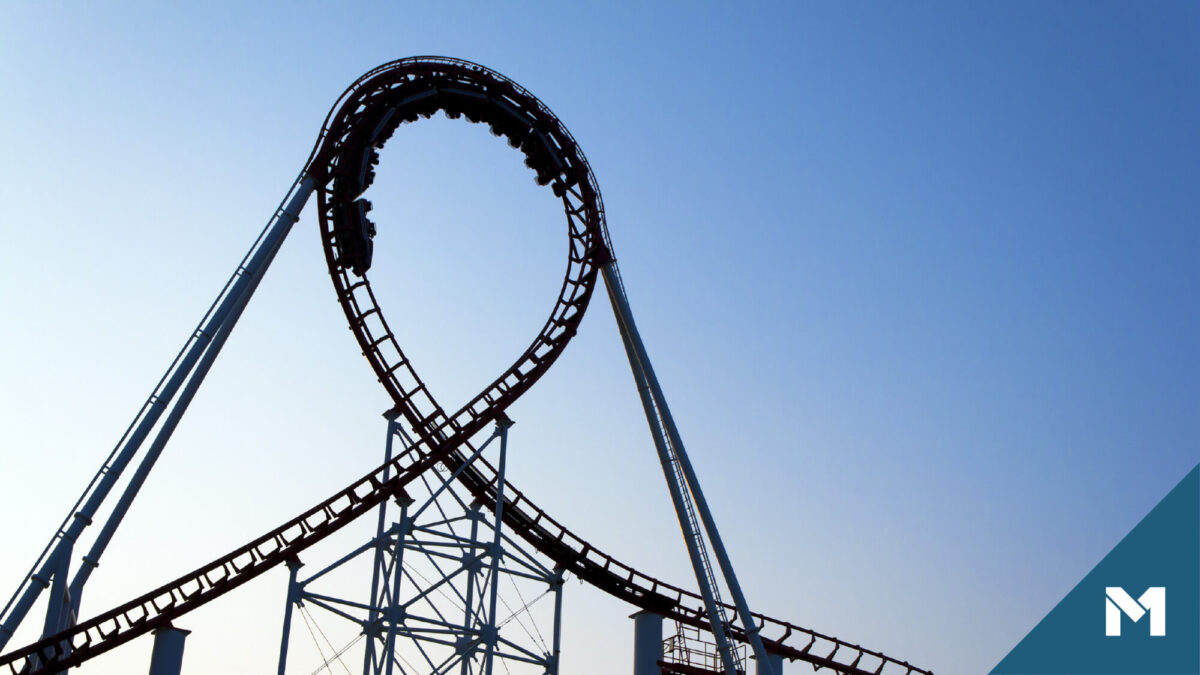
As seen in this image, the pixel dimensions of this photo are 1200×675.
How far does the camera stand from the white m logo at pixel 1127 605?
68.0ft

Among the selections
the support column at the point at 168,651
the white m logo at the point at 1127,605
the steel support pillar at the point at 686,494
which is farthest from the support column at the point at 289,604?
the white m logo at the point at 1127,605

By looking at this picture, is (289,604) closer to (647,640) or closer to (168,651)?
(168,651)

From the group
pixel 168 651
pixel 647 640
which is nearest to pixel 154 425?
pixel 168 651

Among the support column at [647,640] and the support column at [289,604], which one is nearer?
the support column at [289,604]

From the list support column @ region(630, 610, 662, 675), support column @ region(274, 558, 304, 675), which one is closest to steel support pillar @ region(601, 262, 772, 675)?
support column @ region(630, 610, 662, 675)

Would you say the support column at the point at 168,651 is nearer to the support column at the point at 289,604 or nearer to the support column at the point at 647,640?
the support column at the point at 289,604

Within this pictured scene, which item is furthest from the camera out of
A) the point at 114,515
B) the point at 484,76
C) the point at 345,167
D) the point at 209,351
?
the point at 484,76

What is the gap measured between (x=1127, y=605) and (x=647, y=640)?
28.1 ft

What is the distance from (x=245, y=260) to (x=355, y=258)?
8.92 feet

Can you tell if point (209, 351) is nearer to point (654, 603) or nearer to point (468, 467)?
point (468, 467)

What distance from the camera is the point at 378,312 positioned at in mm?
21500

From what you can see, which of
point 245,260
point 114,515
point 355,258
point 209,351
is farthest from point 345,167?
point 114,515

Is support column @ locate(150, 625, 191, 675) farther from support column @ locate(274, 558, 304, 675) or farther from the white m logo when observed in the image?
the white m logo

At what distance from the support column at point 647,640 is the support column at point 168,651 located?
8.57 metres
